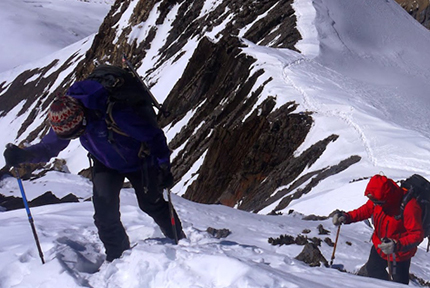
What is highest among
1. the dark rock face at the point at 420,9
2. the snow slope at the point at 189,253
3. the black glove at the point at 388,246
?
the dark rock face at the point at 420,9

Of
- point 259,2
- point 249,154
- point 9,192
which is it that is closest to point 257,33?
point 259,2

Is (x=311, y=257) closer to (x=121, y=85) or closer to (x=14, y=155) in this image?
(x=121, y=85)

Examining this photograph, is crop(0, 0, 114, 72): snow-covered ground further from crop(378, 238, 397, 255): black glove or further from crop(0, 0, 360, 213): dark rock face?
crop(378, 238, 397, 255): black glove

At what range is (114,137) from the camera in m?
4.95

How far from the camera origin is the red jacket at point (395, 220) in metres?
5.48

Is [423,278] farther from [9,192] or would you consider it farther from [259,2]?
[259,2]

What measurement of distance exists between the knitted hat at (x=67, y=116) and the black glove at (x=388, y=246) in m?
3.19

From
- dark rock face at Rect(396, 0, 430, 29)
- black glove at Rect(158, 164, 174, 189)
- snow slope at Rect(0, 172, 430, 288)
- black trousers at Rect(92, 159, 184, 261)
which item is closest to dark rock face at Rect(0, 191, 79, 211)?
snow slope at Rect(0, 172, 430, 288)

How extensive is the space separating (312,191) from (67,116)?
8.32m

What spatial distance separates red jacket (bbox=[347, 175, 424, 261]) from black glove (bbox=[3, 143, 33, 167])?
3426mm

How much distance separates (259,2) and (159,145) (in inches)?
1103

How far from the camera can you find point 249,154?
1775 cm

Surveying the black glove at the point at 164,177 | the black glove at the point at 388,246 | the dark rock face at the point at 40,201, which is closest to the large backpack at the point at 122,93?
the black glove at the point at 164,177

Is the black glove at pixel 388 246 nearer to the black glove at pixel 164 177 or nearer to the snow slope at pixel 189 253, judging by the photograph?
the snow slope at pixel 189 253
